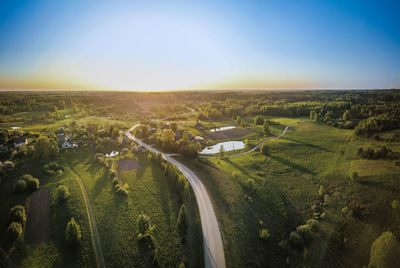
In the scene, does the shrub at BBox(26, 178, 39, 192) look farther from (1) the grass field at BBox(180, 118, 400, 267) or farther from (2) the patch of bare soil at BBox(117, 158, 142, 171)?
(1) the grass field at BBox(180, 118, 400, 267)

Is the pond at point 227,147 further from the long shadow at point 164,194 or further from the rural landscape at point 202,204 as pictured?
the long shadow at point 164,194

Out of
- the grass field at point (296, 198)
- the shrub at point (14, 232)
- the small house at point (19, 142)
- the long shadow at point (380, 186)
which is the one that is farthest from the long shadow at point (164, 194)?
the small house at point (19, 142)

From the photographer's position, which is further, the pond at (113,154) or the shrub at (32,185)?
the pond at (113,154)

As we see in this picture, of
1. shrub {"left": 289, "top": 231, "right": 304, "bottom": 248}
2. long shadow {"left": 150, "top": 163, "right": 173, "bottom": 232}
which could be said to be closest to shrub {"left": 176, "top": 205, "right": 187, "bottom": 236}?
long shadow {"left": 150, "top": 163, "right": 173, "bottom": 232}

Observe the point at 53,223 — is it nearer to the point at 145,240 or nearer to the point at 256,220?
the point at 145,240

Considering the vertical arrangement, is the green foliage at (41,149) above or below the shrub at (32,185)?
above

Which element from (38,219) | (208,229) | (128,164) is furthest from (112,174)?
(208,229)

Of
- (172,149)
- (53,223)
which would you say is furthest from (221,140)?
(53,223)
